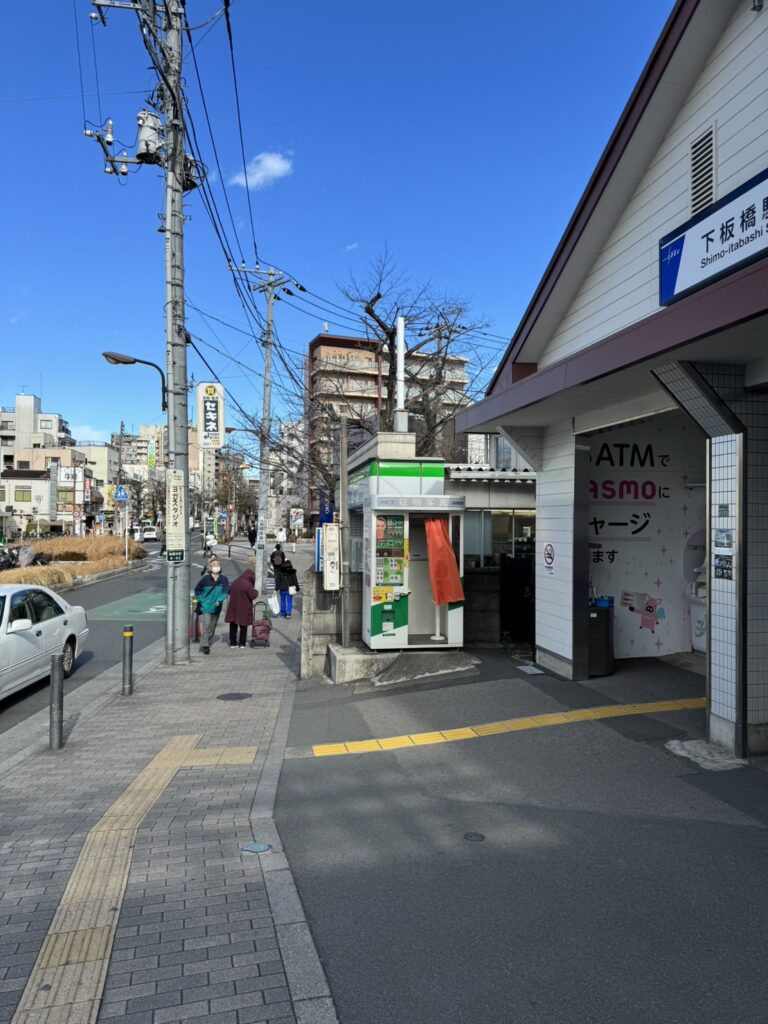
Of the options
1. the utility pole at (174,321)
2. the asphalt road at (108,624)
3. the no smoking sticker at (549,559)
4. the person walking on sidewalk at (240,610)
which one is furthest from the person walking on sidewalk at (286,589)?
the no smoking sticker at (549,559)

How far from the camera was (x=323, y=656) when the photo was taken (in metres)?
10.6

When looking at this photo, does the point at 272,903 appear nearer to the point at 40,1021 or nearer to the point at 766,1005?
the point at 40,1021

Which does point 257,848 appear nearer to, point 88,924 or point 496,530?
point 88,924

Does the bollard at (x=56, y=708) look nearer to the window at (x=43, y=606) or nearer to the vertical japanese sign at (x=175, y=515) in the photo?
the window at (x=43, y=606)

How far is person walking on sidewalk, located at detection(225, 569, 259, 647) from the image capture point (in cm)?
1362

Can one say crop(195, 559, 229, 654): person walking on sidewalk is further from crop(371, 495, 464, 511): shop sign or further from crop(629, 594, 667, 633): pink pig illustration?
crop(629, 594, 667, 633): pink pig illustration

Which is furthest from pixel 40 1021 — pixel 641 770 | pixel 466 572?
pixel 466 572

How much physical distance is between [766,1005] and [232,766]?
4.64 metres

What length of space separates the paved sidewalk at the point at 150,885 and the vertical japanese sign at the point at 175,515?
4250 mm

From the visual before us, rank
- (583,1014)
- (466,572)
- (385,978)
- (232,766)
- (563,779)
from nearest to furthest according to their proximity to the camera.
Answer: (583,1014) → (385,978) → (563,779) → (232,766) → (466,572)

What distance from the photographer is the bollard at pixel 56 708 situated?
23.1 feet

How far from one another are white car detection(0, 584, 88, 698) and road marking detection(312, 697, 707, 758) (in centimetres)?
434

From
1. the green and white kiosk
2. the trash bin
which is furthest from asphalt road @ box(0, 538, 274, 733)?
the trash bin

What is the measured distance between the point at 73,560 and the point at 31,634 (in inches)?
1027
